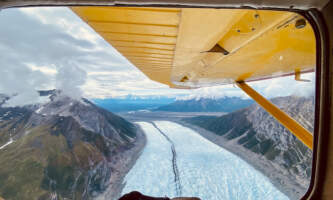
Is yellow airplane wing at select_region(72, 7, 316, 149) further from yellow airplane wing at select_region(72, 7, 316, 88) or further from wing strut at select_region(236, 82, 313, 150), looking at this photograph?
wing strut at select_region(236, 82, 313, 150)

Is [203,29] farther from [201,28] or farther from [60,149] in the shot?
[60,149]

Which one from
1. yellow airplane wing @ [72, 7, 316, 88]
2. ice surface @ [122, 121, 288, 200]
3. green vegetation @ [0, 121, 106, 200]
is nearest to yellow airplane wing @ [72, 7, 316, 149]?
yellow airplane wing @ [72, 7, 316, 88]

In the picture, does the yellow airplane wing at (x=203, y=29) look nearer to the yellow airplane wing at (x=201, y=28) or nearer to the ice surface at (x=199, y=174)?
the yellow airplane wing at (x=201, y=28)

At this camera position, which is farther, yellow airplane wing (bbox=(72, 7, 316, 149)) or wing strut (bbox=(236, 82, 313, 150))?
wing strut (bbox=(236, 82, 313, 150))

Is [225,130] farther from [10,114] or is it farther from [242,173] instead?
[10,114]

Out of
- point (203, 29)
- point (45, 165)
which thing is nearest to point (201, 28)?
point (203, 29)

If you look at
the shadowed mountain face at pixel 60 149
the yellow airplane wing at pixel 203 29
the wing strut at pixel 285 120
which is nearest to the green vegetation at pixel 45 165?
the shadowed mountain face at pixel 60 149
